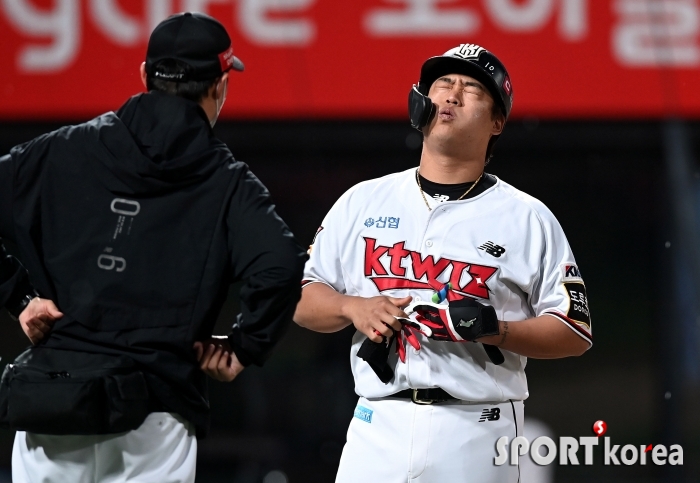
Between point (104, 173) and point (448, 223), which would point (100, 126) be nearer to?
point (104, 173)

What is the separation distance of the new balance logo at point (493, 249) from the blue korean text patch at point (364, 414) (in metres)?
0.42

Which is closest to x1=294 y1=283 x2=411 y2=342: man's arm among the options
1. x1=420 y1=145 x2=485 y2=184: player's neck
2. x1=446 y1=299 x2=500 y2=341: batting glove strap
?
x1=446 y1=299 x2=500 y2=341: batting glove strap

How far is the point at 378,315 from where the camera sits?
185 centimetres

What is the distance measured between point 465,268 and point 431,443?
363mm

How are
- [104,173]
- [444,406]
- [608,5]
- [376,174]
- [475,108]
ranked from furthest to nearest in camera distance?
[376,174] → [608,5] → [475,108] → [444,406] → [104,173]

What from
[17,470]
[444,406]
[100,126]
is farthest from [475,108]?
[17,470]

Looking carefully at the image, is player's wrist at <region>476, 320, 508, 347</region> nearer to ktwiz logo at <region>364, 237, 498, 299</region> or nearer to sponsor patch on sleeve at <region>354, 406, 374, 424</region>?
ktwiz logo at <region>364, 237, 498, 299</region>

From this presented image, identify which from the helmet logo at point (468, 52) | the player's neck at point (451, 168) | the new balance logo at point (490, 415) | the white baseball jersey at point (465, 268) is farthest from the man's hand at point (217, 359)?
the helmet logo at point (468, 52)

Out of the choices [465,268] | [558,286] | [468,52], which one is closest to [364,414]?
[465,268]

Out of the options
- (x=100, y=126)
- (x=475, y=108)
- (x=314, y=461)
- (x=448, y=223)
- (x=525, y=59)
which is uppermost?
(x=525, y=59)

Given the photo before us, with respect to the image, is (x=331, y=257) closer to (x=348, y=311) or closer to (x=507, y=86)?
(x=348, y=311)

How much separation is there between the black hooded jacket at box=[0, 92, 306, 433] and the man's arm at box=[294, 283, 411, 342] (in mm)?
269

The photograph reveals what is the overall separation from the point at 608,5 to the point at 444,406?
2.28 metres

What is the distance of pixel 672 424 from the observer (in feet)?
13.2
